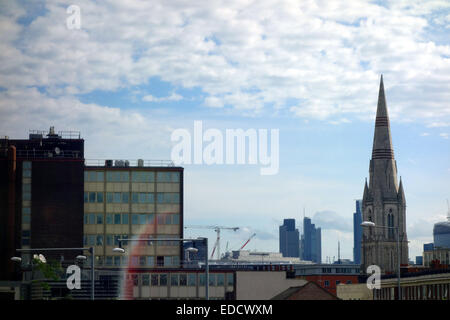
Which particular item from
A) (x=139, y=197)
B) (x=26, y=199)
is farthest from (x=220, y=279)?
(x=26, y=199)

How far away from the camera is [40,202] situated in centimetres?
15425

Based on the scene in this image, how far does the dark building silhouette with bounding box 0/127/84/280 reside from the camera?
503ft

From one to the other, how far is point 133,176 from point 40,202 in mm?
21424

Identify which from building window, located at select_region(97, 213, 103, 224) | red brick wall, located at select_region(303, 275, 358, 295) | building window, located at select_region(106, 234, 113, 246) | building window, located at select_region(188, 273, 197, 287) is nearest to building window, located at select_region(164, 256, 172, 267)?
building window, located at select_region(106, 234, 113, 246)

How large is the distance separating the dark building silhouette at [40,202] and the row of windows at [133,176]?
1044 cm

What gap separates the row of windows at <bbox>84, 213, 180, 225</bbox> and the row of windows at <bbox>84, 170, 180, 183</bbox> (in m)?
6.73

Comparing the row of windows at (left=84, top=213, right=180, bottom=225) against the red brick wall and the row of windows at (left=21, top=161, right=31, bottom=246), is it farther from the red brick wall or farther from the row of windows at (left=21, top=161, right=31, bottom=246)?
the red brick wall

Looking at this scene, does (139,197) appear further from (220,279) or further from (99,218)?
(220,279)

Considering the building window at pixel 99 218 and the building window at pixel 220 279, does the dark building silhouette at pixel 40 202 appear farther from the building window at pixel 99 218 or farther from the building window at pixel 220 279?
the building window at pixel 220 279

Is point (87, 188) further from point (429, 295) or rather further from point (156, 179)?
point (429, 295)

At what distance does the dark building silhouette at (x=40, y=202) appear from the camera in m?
153
